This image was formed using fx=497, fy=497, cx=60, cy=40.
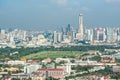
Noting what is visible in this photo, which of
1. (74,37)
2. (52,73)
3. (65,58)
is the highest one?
(74,37)

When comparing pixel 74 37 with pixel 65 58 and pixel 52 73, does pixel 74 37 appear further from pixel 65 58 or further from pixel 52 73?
pixel 52 73

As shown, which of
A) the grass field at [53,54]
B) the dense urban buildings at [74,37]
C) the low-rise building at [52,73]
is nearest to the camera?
the low-rise building at [52,73]

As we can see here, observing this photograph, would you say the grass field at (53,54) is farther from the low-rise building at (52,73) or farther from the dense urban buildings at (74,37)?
the dense urban buildings at (74,37)

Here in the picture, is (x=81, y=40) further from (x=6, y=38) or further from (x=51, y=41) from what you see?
(x=6, y=38)

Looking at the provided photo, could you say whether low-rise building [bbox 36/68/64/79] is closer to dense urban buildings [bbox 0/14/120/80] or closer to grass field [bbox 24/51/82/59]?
dense urban buildings [bbox 0/14/120/80]

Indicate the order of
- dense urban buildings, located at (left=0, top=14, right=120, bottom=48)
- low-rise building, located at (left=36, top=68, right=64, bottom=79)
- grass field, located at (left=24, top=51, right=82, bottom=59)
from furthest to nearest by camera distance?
dense urban buildings, located at (left=0, top=14, right=120, bottom=48) < grass field, located at (left=24, top=51, right=82, bottom=59) < low-rise building, located at (left=36, top=68, right=64, bottom=79)

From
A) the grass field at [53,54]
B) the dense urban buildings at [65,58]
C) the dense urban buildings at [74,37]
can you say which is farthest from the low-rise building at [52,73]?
the dense urban buildings at [74,37]

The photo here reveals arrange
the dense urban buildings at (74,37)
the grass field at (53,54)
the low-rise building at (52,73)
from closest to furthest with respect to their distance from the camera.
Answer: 1. the low-rise building at (52,73)
2. the grass field at (53,54)
3. the dense urban buildings at (74,37)

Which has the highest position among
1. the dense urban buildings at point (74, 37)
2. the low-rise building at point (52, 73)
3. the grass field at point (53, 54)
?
the dense urban buildings at point (74, 37)

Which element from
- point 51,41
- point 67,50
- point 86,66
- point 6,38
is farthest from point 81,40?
Answer: point 86,66

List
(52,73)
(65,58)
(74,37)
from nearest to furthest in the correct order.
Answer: (52,73), (65,58), (74,37)

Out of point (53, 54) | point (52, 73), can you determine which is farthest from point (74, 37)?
point (52, 73)

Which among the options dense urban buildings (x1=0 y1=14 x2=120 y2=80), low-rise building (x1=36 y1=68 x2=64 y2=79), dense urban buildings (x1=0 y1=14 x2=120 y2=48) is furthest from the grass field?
dense urban buildings (x1=0 y1=14 x2=120 y2=48)
